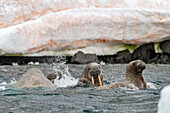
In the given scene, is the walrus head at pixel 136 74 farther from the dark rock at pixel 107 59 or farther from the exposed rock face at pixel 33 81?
the dark rock at pixel 107 59

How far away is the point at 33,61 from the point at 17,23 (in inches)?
95.4

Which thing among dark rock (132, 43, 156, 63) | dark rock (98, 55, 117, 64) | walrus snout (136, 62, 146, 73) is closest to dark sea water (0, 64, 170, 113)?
walrus snout (136, 62, 146, 73)

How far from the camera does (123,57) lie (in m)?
17.2

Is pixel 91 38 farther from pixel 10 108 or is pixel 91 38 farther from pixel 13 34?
pixel 10 108

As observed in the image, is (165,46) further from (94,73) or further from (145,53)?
(94,73)

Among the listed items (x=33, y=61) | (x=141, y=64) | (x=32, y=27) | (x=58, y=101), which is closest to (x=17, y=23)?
(x=32, y=27)

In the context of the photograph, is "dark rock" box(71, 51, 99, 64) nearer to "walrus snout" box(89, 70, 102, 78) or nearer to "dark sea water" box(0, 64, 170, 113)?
"walrus snout" box(89, 70, 102, 78)

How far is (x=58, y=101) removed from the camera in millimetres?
5199

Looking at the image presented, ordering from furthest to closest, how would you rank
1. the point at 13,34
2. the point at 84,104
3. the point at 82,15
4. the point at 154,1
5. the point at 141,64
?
the point at 154,1 → the point at 82,15 → the point at 13,34 → the point at 141,64 → the point at 84,104

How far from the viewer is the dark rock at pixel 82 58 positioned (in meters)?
16.1

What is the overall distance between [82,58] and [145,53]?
12.2ft

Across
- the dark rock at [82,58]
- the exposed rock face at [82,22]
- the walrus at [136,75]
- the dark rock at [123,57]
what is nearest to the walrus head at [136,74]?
the walrus at [136,75]

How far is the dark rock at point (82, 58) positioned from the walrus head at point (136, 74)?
8.58 meters

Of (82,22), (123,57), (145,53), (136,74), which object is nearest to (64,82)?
(136,74)
